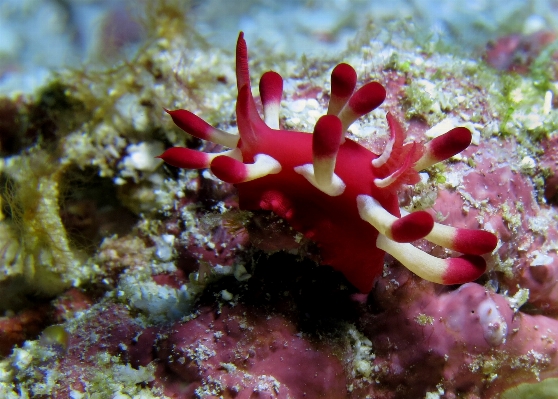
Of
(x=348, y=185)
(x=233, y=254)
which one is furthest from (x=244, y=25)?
(x=348, y=185)

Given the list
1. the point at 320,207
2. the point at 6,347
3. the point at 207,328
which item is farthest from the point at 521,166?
the point at 6,347

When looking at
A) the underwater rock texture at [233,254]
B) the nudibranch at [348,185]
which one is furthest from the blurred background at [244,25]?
the nudibranch at [348,185]

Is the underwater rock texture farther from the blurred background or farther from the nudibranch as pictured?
the blurred background

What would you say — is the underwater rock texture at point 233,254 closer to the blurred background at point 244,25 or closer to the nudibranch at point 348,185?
the nudibranch at point 348,185

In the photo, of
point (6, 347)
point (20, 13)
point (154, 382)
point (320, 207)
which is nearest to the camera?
point (320, 207)

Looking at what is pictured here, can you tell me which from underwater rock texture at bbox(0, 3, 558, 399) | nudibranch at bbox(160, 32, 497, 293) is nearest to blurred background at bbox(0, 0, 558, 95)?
underwater rock texture at bbox(0, 3, 558, 399)

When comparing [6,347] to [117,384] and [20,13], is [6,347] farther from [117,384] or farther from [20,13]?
[20,13]
